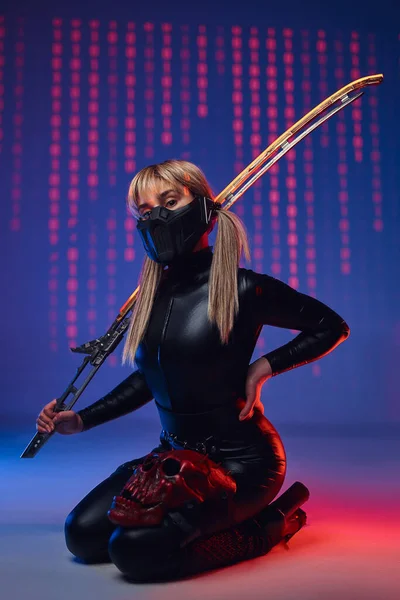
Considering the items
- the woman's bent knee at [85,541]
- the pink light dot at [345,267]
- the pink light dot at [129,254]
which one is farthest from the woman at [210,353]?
the pink light dot at [345,267]

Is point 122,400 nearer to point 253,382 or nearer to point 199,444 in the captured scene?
point 199,444

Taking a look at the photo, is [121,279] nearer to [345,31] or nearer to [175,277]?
[345,31]

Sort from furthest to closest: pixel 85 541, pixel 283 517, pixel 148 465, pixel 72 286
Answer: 1. pixel 72 286
2. pixel 283 517
3. pixel 85 541
4. pixel 148 465

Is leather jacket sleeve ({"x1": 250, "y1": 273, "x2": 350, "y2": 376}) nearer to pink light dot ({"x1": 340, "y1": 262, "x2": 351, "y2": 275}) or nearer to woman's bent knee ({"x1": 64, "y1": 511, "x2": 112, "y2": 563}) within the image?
woman's bent knee ({"x1": 64, "y1": 511, "x2": 112, "y2": 563})

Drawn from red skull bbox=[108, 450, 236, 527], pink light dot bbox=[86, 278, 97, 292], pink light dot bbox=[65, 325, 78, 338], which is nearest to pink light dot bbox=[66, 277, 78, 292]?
pink light dot bbox=[86, 278, 97, 292]

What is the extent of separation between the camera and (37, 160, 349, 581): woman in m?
2.21

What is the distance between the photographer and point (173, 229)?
2.25 m

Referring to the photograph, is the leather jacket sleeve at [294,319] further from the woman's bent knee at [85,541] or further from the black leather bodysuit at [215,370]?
the woman's bent knee at [85,541]

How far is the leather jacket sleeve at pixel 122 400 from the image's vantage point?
243cm

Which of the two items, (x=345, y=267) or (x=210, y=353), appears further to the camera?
(x=345, y=267)

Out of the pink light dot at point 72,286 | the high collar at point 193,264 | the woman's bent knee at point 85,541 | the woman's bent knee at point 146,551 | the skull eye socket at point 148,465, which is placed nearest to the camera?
the woman's bent knee at point 146,551

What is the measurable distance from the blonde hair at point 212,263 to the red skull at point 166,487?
1.17 feet

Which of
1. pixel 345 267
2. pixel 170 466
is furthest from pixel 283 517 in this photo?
pixel 345 267

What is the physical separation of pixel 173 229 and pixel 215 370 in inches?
16.0
